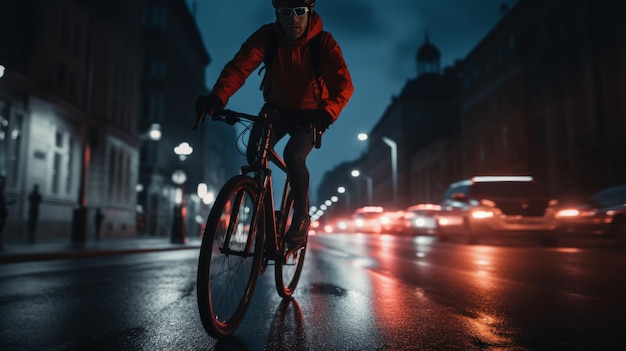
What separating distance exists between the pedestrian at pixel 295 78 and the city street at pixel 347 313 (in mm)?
932

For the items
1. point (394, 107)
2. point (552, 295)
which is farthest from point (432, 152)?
point (552, 295)

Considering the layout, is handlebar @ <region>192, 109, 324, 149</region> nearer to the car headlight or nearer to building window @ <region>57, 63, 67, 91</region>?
the car headlight

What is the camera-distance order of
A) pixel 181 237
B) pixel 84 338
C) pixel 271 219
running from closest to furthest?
pixel 84 338
pixel 271 219
pixel 181 237

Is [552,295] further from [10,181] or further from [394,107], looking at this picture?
[394,107]

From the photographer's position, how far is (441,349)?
116 inches

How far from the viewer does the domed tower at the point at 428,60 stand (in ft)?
259

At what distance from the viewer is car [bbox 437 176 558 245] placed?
45.7 feet

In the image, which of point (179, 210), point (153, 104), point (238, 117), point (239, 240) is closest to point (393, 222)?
point (179, 210)

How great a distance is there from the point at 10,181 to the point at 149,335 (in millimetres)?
19818

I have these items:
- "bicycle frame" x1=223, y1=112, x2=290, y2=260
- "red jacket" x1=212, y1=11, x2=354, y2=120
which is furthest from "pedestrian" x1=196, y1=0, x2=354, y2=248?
"bicycle frame" x1=223, y1=112, x2=290, y2=260

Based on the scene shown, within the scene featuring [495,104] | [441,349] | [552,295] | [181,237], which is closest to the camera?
[441,349]

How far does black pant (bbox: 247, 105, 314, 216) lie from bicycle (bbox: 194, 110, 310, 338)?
2.9 inches

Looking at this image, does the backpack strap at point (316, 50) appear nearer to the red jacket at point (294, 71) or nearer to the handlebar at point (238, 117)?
the red jacket at point (294, 71)

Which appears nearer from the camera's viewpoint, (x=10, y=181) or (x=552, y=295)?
(x=552, y=295)
